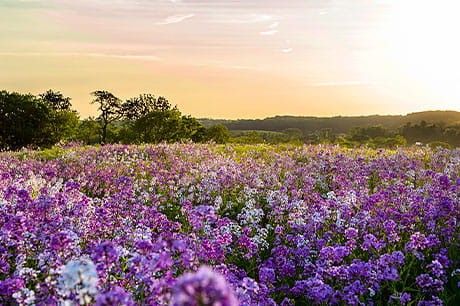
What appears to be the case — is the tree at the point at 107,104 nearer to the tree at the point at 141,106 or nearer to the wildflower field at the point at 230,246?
the tree at the point at 141,106

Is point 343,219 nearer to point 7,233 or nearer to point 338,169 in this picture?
point 7,233

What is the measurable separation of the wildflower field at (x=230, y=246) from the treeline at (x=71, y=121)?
1792 centimetres

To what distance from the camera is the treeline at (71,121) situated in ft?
123

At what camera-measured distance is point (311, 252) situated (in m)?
6.47

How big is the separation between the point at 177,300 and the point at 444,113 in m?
135

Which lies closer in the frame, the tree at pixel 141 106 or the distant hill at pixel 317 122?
the tree at pixel 141 106

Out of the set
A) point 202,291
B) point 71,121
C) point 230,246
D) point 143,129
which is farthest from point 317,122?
point 202,291

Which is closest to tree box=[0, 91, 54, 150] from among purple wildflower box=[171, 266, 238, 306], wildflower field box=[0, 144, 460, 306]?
wildflower field box=[0, 144, 460, 306]

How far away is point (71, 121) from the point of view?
134 feet

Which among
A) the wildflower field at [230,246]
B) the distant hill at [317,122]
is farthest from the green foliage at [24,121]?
the distant hill at [317,122]

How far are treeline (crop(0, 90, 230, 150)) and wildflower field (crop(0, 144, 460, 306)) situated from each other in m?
17.9

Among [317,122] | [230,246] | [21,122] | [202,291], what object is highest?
[317,122]

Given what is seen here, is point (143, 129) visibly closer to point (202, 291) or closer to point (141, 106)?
point (141, 106)

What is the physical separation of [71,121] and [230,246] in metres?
37.3
